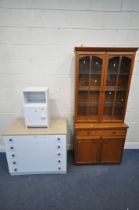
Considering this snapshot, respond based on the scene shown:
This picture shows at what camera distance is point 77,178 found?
212cm

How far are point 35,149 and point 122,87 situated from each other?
5.54 ft

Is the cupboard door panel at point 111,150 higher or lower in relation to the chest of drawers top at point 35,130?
lower

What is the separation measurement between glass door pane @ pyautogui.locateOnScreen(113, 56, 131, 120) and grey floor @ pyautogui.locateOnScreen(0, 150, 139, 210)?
96 centimetres

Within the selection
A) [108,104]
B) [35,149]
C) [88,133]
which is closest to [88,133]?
[88,133]

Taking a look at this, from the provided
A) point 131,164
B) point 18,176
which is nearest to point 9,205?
point 18,176

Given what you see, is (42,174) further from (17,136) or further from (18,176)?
(17,136)

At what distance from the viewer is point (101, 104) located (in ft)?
7.20

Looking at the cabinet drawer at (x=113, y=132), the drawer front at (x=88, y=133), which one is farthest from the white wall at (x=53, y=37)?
the cabinet drawer at (x=113, y=132)

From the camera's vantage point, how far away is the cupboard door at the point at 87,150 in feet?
7.25

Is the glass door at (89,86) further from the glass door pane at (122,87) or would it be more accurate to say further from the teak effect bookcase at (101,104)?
the glass door pane at (122,87)

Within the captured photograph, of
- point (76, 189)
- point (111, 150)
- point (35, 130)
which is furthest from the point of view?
point (111, 150)

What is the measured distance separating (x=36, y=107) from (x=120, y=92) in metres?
1.38

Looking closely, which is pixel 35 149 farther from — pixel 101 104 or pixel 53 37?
pixel 53 37

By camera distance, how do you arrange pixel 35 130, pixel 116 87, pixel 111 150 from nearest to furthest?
pixel 35 130 → pixel 116 87 → pixel 111 150
